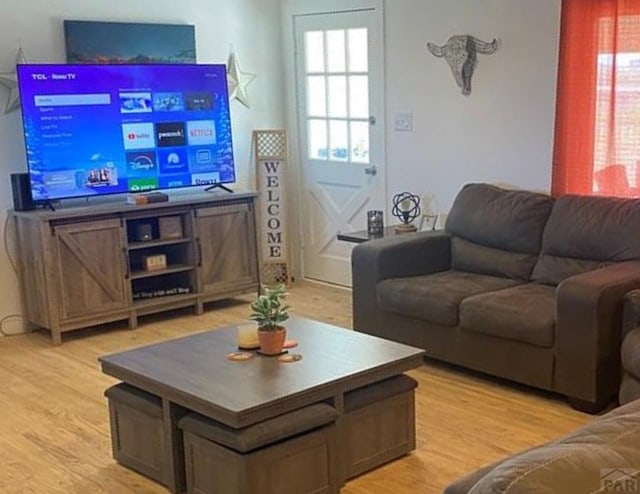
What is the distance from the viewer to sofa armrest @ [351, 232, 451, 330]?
4.86 meters

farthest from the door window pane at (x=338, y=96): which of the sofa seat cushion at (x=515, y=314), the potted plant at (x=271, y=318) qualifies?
the potted plant at (x=271, y=318)

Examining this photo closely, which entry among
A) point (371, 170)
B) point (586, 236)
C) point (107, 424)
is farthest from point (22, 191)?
point (586, 236)

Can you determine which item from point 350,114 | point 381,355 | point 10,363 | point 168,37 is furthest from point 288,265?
point 381,355

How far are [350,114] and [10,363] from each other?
2981mm

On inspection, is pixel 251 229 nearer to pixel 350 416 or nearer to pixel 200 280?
pixel 200 280

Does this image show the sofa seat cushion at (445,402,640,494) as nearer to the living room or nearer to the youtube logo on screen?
the living room

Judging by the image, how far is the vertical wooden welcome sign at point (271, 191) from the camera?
675cm

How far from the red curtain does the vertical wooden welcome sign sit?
7.91ft

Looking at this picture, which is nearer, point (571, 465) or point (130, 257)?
point (571, 465)

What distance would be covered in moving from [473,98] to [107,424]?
306 cm

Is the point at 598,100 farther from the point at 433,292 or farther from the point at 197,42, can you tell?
the point at 197,42

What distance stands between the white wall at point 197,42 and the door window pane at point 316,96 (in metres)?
0.30

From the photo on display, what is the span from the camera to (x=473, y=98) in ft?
18.2

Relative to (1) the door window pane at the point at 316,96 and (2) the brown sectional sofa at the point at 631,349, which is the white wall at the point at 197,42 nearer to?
(1) the door window pane at the point at 316,96
